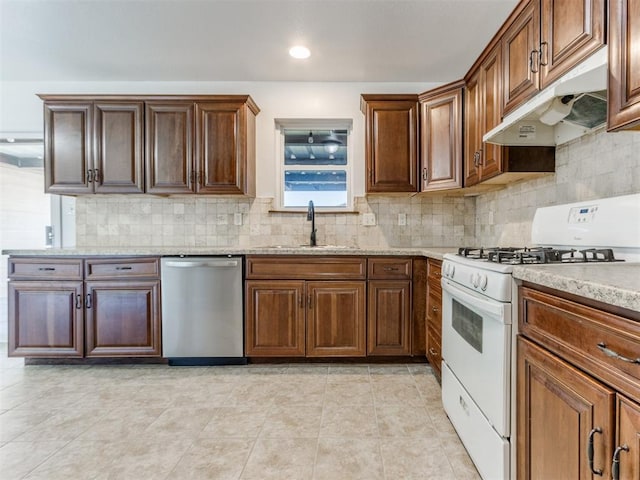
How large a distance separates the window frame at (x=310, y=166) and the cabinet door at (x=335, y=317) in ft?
2.98

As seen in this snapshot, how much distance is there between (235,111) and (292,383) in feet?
6.97

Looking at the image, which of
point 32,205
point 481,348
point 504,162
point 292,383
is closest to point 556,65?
point 504,162

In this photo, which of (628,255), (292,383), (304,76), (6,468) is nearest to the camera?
(628,255)

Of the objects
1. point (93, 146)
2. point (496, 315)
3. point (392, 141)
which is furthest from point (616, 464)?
point (93, 146)

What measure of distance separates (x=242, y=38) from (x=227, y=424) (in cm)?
251

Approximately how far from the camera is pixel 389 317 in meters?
2.60

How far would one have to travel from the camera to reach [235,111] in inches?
112

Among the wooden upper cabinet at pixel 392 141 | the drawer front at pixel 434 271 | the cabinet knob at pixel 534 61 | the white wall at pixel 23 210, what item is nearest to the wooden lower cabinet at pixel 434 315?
the drawer front at pixel 434 271

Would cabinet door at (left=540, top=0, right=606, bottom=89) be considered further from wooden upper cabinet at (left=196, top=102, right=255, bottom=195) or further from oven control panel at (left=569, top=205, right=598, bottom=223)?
wooden upper cabinet at (left=196, top=102, right=255, bottom=195)

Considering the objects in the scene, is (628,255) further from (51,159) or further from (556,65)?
(51,159)

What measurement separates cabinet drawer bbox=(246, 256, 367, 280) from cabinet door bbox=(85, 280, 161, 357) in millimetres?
766

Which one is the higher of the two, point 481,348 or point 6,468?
point 481,348

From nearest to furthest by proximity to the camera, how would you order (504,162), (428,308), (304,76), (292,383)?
1. (504,162)
2. (292,383)
3. (428,308)
4. (304,76)

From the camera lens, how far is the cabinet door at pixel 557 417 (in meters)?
0.82
